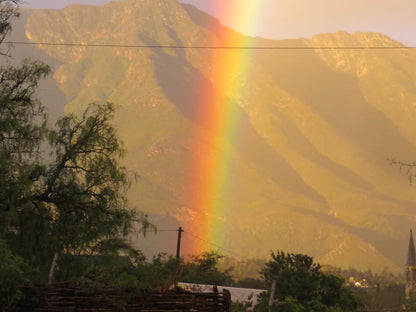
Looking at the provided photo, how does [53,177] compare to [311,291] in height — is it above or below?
above

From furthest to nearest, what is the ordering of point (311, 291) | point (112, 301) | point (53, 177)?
point (311, 291) < point (53, 177) < point (112, 301)

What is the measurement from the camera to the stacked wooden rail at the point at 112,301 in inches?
533

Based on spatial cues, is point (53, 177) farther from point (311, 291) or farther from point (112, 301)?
point (311, 291)

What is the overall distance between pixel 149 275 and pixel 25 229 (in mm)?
10362

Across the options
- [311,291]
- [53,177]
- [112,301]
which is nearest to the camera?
[112,301]

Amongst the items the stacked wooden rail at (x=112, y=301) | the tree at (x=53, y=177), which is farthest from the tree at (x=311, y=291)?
the stacked wooden rail at (x=112, y=301)

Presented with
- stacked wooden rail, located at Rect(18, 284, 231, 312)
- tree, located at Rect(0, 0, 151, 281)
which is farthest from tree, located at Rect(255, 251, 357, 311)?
stacked wooden rail, located at Rect(18, 284, 231, 312)

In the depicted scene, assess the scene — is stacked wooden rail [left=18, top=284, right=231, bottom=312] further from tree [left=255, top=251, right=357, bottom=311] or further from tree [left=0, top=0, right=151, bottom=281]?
tree [left=255, top=251, right=357, bottom=311]

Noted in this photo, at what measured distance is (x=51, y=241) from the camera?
25.8m

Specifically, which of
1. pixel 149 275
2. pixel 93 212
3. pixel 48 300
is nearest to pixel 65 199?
pixel 93 212

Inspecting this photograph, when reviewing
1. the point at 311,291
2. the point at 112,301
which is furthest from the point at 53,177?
the point at 311,291

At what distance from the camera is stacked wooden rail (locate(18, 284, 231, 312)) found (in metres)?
13.5

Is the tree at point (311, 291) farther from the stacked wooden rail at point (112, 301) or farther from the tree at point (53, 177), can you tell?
the stacked wooden rail at point (112, 301)

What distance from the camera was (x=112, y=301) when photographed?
13.5 metres
